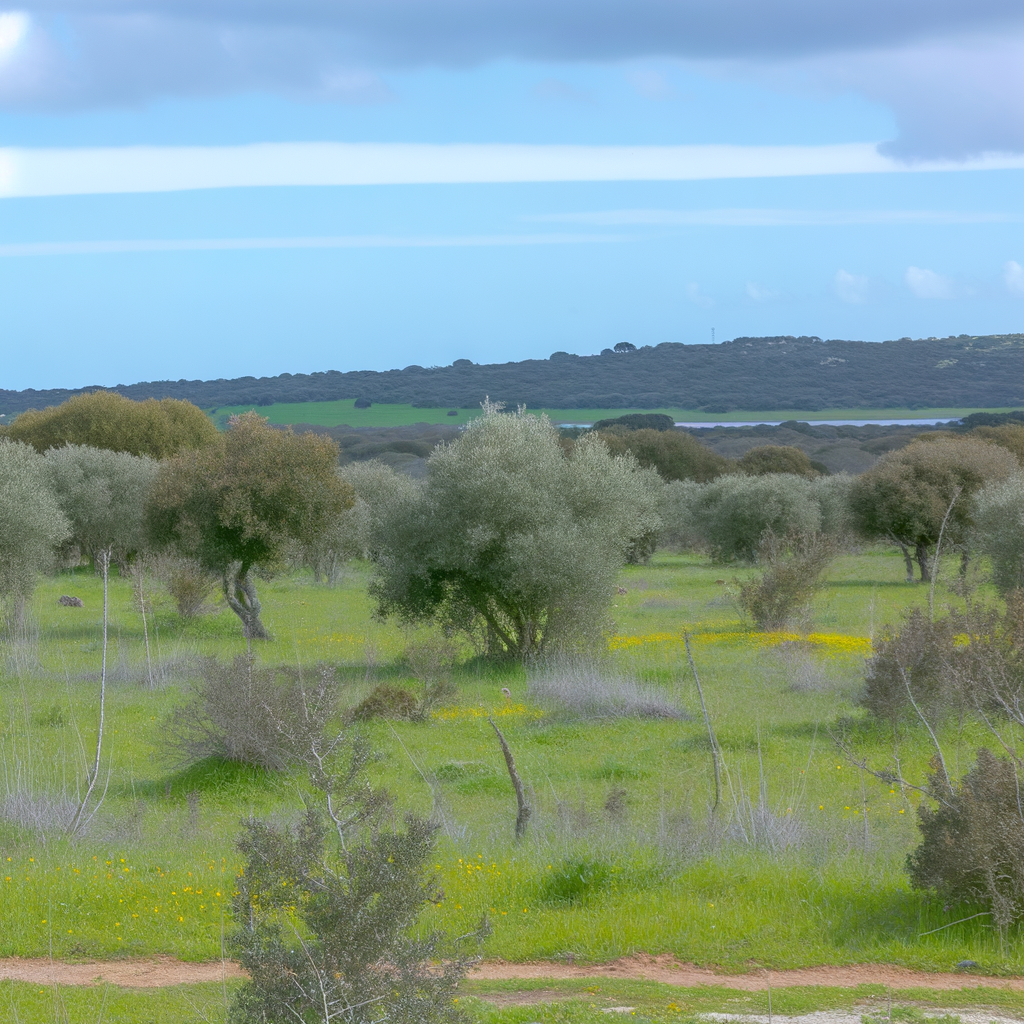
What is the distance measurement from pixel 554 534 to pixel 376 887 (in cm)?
1708

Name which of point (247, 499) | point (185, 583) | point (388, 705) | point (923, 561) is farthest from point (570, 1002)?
point (923, 561)

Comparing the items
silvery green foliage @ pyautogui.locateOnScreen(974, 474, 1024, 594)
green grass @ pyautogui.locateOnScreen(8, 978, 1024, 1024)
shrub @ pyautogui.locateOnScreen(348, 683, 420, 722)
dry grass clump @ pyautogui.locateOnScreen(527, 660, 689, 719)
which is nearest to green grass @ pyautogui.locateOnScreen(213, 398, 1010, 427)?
silvery green foliage @ pyautogui.locateOnScreen(974, 474, 1024, 594)

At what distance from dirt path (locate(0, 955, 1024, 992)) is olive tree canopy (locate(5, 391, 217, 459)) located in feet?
142

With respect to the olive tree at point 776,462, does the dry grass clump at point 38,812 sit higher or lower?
lower

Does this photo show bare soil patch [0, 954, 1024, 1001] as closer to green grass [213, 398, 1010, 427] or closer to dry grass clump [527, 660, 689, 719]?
dry grass clump [527, 660, 689, 719]

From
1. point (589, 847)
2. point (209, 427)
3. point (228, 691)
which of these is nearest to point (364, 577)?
point (209, 427)

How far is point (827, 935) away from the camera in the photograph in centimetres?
684

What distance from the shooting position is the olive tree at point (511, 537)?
20922mm

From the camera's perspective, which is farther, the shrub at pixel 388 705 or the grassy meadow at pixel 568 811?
the shrub at pixel 388 705

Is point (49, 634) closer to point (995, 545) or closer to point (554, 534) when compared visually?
point (554, 534)

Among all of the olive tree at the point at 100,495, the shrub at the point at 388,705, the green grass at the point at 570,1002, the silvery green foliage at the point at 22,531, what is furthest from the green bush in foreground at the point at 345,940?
the olive tree at the point at 100,495

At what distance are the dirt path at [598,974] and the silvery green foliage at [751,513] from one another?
36.4m

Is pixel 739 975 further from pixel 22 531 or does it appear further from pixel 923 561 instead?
pixel 923 561

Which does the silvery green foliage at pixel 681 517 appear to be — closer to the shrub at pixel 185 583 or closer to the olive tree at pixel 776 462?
the olive tree at pixel 776 462
